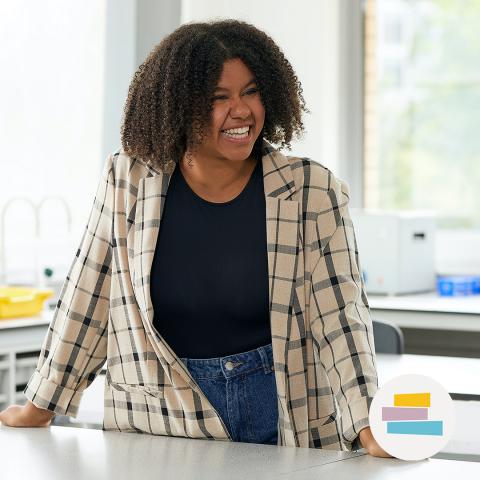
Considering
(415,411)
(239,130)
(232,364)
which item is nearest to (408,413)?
(415,411)

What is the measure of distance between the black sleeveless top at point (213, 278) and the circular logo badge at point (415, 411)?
0.95ft

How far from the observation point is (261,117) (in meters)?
1.82

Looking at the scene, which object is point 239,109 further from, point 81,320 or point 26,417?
point 26,417

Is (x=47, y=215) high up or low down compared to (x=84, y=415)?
up

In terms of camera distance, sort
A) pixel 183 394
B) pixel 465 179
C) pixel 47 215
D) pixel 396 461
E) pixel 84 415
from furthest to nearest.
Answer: pixel 465 179
pixel 47 215
pixel 84 415
pixel 183 394
pixel 396 461

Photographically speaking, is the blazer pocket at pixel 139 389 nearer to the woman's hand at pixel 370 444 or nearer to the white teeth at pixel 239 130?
the woman's hand at pixel 370 444

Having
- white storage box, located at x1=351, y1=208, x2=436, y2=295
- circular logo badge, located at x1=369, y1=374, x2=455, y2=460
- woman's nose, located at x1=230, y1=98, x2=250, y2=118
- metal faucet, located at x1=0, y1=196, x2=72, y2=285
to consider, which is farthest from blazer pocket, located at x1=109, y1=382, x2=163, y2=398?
white storage box, located at x1=351, y1=208, x2=436, y2=295

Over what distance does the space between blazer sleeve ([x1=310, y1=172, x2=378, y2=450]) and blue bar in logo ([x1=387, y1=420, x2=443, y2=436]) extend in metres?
0.07

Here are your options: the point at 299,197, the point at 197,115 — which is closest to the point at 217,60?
the point at 197,115

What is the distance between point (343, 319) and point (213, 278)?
0.25 m

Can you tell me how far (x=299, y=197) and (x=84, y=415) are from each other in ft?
3.65

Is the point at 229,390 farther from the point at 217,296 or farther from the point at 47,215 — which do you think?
the point at 47,215

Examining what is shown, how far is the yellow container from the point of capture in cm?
354

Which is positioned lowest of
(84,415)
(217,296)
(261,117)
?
(84,415)
